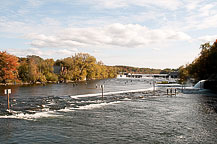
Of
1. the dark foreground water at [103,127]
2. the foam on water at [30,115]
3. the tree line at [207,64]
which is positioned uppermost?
the tree line at [207,64]

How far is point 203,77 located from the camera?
3031 inches

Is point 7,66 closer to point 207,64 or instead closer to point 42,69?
point 42,69

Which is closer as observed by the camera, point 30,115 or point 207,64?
point 30,115

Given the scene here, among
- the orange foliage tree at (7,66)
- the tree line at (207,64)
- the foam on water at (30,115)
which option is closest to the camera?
the foam on water at (30,115)

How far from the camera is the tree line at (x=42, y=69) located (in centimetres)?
8650

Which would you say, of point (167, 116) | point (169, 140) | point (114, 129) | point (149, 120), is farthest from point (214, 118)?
point (114, 129)

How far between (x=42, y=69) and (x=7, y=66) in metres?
21.6

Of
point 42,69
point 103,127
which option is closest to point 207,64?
point 103,127

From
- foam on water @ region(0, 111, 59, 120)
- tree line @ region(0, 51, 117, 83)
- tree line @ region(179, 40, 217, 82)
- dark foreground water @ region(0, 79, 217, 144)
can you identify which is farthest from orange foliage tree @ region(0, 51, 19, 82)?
tree line @ region(179, 40, 217, 82)

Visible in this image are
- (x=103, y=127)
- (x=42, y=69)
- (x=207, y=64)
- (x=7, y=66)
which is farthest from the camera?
(x=42, y=69)

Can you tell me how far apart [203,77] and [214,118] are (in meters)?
55.1

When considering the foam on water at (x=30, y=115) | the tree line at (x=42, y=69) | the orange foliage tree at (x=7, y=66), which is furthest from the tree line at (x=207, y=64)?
the orange foliage tree at (x=7, y=66)

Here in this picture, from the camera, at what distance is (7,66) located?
286 ft

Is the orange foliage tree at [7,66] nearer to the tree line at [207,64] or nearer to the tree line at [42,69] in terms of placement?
the tree line at [42,69]
